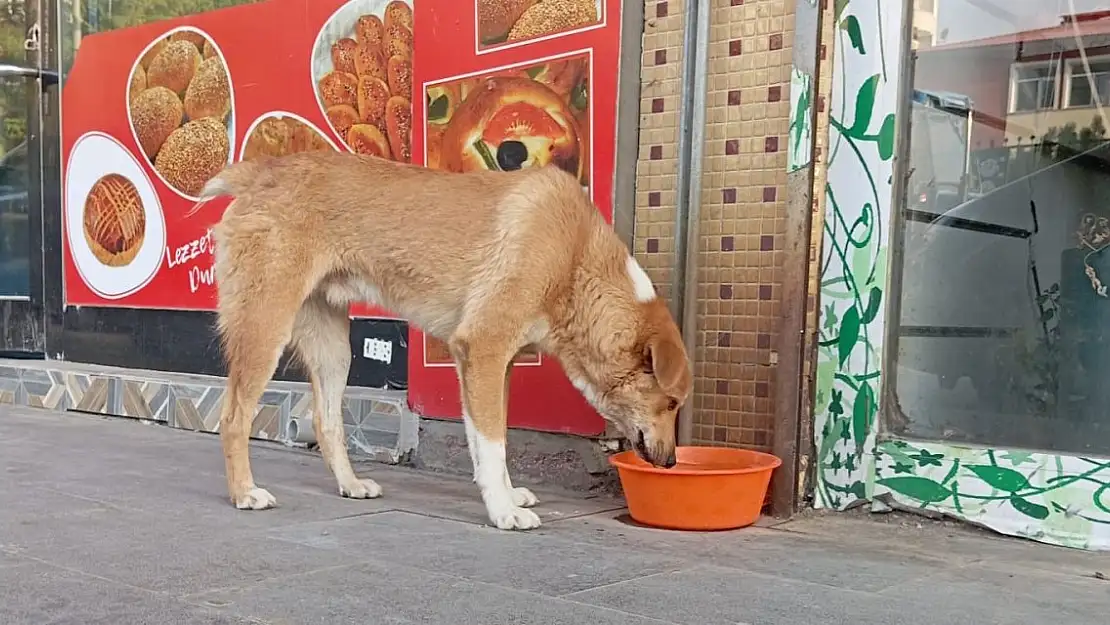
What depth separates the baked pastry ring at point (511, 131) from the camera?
5.24 m

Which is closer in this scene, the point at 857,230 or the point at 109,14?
the point at 857,230

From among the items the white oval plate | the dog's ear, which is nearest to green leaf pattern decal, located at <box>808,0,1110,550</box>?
the dog's ear

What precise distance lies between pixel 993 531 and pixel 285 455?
4.06 metres

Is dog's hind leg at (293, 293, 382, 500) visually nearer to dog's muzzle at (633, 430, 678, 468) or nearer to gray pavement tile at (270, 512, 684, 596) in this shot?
gray pavement tile at (270, 512, 684, 596)

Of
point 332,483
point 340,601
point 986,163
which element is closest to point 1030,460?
point 986,163

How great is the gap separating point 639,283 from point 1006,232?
5.37ft

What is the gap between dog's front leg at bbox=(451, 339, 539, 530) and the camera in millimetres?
4258

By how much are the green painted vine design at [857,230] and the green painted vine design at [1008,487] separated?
0.53ft

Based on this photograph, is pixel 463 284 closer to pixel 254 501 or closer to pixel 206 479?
pixel 254 501

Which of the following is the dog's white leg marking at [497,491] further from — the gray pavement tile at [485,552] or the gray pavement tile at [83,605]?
the gray pavement tile at [83,605]

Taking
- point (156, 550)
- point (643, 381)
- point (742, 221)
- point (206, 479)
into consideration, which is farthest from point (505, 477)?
point (206, 479)

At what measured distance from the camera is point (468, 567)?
3564 mm

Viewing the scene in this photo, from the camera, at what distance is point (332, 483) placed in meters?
5.34

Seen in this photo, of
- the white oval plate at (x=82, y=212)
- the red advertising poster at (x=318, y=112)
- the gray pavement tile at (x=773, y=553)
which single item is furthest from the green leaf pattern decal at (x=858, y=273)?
the white oval plate at (x=82, y=212)
